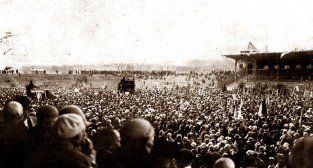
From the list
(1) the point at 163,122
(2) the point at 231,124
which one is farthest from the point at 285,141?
(1) the point at 163,122

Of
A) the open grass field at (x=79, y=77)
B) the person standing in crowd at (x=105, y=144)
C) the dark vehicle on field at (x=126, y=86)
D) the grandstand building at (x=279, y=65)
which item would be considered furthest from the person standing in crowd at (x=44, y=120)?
the open grass field at (x=79, y=77)

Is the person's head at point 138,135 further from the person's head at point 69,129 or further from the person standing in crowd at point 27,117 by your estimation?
the person standing in crowd at point 27,117

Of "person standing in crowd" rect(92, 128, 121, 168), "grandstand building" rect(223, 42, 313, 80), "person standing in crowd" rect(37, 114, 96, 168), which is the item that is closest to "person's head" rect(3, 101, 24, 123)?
"person standing in crowd" rect(92, 128, 121, 168)

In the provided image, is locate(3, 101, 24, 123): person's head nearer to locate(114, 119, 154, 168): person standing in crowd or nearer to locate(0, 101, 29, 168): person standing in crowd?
locate(0, 101, 29, 168): person standing in crowd

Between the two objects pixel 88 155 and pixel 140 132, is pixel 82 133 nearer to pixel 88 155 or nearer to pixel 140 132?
pixel 88 155

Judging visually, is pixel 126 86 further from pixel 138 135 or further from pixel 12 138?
pixel 138 135
